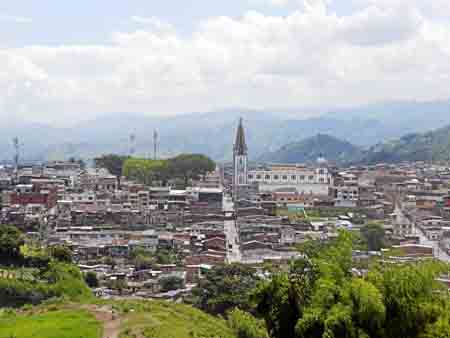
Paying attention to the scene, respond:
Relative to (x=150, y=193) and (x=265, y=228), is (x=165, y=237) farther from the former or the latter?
(x=150, y=193)

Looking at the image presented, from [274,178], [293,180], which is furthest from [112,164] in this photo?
[293,180]

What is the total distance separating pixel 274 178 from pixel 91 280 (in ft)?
111

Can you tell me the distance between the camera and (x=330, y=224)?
3700cm

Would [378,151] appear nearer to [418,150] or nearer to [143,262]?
[418,150]

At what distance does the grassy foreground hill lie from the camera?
14.2 m

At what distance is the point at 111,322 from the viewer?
49.9ft

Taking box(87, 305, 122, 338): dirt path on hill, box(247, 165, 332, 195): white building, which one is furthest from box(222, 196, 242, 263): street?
box(87, 305, 122, 338): dirt path on hill

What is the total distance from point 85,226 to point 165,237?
562cm

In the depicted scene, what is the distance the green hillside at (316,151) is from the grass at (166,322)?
286 feet

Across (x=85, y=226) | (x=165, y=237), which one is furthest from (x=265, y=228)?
(x=85, y=226)

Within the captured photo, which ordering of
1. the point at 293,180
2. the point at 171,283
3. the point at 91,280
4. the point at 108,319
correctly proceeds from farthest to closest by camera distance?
the point at 293,180
the point at 171,283
the point at 91,280
the point at 108,319

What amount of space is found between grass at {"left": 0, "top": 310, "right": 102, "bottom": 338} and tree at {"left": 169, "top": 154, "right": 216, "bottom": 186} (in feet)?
116

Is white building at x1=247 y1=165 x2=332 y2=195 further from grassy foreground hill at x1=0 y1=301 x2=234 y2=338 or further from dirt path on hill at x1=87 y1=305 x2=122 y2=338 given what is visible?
dirt path on hill at x1=87 y1=305 x2=122 y2=338

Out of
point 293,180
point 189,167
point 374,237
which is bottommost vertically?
point 374,237
